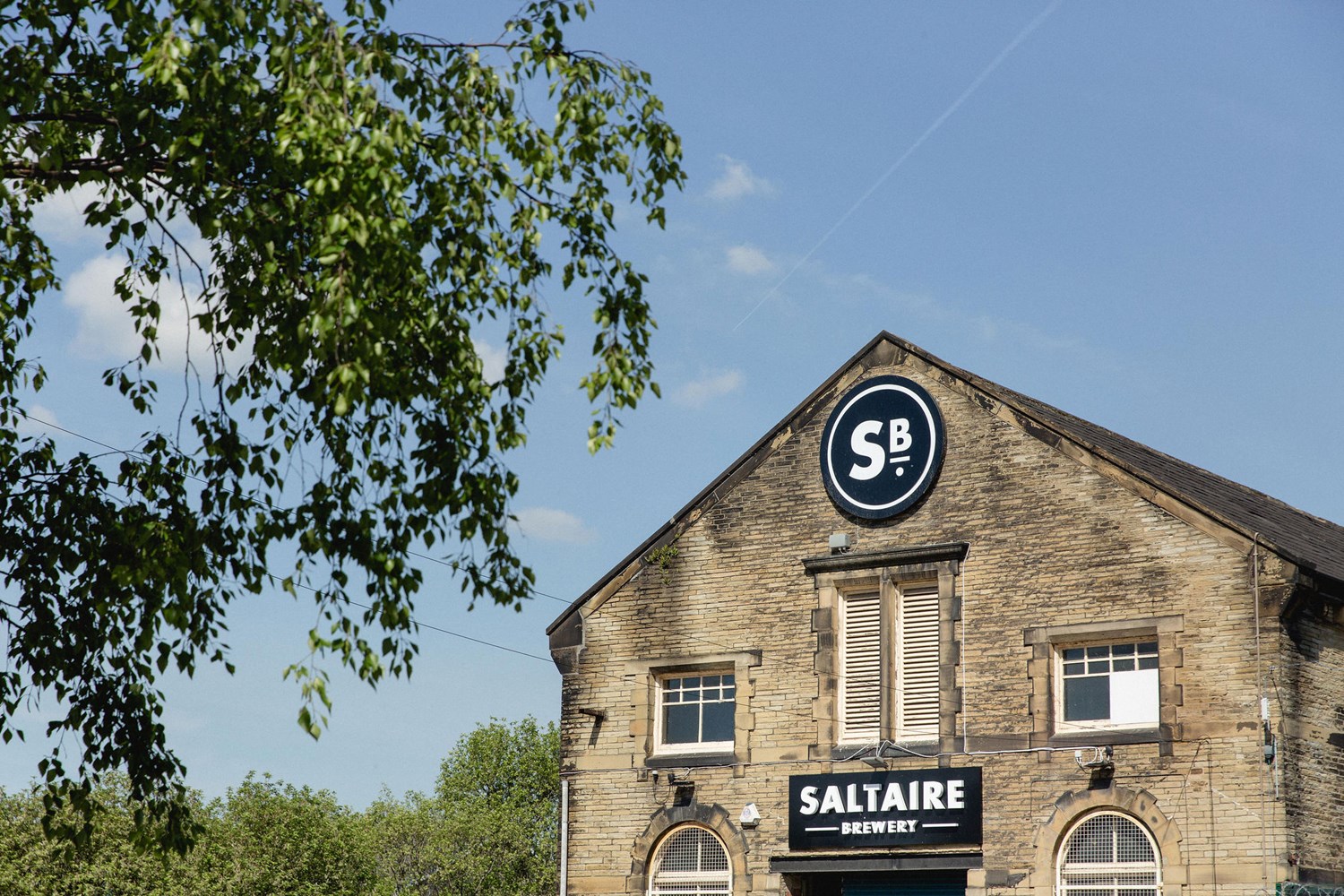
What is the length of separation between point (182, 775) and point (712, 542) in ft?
45.9

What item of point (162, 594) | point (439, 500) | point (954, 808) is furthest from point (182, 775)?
point (954, 808)

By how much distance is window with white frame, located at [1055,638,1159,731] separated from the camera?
926 inches

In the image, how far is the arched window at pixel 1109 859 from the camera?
74.8ft

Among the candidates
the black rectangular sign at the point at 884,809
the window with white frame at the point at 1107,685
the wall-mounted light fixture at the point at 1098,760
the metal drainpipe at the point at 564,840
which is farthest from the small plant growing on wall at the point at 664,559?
the wall-mounted light fixture at the point at 1098,760

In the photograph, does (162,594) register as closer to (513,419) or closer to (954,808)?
(513,419)

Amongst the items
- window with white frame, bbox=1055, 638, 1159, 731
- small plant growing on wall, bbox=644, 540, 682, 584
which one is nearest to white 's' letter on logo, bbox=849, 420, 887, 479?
small plant growing on wall, bbox=644, 540, 682, 584

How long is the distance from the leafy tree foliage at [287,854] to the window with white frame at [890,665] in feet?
59.1

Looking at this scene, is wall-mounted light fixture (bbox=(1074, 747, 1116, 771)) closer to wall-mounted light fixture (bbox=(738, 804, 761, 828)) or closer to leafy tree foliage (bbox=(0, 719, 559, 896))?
wall-mounted light fixture (bbox=(738, 804, 761, 828))

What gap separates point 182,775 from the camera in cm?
1586

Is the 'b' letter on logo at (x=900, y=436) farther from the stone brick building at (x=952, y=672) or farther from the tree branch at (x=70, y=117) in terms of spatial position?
the tree branch at (x=70, y=117)

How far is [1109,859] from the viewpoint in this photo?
23125 millimetres

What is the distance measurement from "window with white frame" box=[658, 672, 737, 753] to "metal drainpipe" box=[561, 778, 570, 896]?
200 centimetres

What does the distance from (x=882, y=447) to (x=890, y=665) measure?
149 inches

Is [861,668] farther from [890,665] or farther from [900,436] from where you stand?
[900,436]
